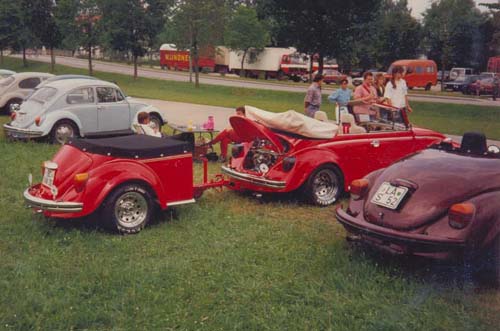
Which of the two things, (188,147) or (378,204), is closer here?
(378,204)

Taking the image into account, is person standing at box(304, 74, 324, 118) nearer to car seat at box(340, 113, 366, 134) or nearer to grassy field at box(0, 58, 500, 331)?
car seat at box(340, 113, 366, 134)

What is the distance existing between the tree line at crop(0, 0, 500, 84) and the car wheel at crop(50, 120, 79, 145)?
18.0 metres

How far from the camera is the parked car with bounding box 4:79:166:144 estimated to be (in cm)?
1284

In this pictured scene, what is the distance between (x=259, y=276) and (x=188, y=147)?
92.4 inches

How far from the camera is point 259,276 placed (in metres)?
5.27

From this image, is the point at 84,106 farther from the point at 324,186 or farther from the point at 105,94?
the point at 324,186

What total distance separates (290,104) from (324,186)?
17810 millimetres

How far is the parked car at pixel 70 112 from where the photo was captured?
42.1ft

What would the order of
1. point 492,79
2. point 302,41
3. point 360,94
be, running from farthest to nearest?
point 492,79 → point 302,41 → point 360,94

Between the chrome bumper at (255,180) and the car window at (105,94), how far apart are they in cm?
675

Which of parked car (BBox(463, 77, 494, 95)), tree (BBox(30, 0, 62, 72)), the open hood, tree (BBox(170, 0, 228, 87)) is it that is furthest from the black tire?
tree (BBox(30, 0, 62, 72))

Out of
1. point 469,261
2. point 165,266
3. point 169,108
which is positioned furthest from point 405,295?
point 169,108

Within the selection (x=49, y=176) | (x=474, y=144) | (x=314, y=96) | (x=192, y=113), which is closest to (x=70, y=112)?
(x=314, y=96)

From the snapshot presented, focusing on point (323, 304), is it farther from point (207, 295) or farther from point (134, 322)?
point (134, 322)
